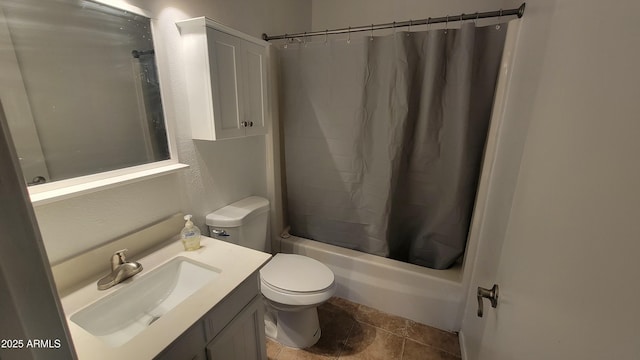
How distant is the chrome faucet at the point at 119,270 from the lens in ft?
3.13

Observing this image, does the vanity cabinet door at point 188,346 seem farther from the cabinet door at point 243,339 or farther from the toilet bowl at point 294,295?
the toilet bowl at point 294,295

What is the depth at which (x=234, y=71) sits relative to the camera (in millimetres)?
1340

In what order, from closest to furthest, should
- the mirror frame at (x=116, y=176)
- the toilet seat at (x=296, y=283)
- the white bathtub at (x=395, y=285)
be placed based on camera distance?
the mirror frame at (x=116, y=176) → the toilet seat at (x=296, y=283) → the white bathtub at (x=395, y=285)

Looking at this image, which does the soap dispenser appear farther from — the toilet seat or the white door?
the white door

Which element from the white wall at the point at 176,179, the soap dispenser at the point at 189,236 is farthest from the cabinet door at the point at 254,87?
the soap dispenser at the point at 189,236

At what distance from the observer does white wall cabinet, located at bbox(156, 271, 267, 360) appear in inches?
31.8

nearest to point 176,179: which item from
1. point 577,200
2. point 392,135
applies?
point 392,135

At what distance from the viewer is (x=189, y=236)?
3.84 ft

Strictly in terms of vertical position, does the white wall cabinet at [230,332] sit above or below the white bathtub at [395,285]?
above

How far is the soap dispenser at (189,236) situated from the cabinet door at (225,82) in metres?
0.42

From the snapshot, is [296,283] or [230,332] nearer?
[230,332]

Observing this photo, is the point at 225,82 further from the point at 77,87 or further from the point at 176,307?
the point at 176,307

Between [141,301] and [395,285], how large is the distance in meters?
1.41

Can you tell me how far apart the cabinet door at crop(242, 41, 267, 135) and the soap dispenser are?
568mm
